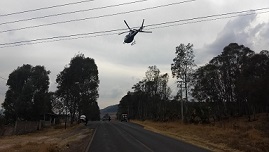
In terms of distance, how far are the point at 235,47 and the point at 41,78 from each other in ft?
128

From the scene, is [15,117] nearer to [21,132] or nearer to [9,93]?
[9,93]

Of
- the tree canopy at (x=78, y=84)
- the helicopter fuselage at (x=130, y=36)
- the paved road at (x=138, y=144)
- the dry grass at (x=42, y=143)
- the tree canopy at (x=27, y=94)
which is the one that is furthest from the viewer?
the tree canopy at (x=78, y=84)

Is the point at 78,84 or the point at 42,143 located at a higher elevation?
the point at 78,84

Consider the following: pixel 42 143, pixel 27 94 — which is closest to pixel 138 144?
pixel 42 143

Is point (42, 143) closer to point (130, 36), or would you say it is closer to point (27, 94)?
point (130, 36)

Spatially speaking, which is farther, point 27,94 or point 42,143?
point 27,94

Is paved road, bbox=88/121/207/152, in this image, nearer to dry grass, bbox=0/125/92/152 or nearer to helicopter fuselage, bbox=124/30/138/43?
dry grass, bbox=0/125/92/152

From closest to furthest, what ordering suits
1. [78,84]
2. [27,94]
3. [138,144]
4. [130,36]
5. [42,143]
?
[130,36] → [138,144] → [42,143] → [27,94] → [78,84]

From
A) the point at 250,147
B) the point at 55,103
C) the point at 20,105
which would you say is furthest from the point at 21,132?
the point at 250,147

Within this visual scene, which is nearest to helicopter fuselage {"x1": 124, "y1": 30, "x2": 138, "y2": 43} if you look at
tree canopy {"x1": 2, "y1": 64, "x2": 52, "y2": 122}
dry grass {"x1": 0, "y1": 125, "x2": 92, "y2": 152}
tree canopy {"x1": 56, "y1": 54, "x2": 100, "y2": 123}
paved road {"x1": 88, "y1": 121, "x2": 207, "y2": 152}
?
paved road {"x1": 88, "y1": 121, "x2": 207, "y2": 152}

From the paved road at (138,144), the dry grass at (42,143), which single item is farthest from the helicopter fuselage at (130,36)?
the dry grass at (42,143)

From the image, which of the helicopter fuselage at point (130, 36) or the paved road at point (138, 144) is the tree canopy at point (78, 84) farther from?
the helicopter fuselage at point (130, 36)

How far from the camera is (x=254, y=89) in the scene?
192 feet

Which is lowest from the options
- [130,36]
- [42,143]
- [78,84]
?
[42,143]
